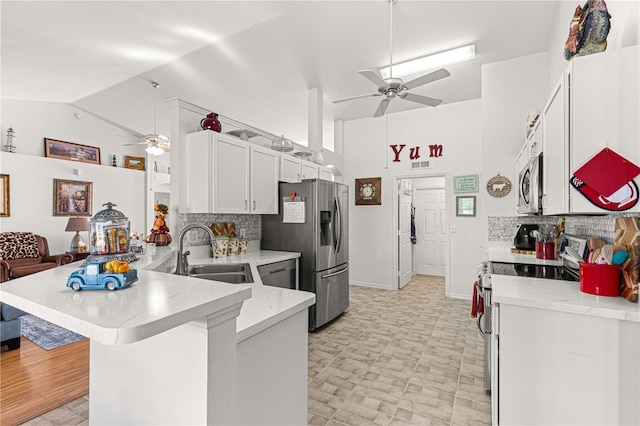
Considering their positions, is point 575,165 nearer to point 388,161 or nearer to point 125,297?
point 125,297

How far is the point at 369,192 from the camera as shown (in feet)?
18.2

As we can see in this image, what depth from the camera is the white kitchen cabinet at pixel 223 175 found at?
2889mm

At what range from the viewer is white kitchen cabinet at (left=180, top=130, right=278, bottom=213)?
9.48ft

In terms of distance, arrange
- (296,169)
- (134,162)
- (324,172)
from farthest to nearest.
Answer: (134,162) → (324,172) → (296,169)

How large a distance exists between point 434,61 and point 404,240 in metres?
3.09

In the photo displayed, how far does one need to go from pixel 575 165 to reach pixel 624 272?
0.51 metres

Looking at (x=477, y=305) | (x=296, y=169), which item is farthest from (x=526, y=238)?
(x=296, y=169)

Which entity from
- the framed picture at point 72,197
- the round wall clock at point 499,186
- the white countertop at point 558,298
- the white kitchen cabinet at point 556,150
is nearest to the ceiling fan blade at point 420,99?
the white kitchen cabinet at point 556,150

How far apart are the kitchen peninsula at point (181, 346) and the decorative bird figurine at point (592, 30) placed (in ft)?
5.77

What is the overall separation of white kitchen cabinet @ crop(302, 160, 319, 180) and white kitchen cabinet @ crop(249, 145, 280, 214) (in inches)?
25.0

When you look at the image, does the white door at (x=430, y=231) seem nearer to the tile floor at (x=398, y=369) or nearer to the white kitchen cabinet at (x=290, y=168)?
the tile floor at (x=398, y=369)

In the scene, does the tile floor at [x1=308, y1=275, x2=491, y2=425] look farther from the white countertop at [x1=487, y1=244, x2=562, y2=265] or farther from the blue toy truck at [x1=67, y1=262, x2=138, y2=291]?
the blue toy truck at [x1=67, y1=262, x2=138, y2=291]

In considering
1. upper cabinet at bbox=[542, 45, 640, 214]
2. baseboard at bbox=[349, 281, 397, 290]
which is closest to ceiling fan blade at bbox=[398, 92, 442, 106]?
upper cabinet at bbox=[542, 45, 640, 214]

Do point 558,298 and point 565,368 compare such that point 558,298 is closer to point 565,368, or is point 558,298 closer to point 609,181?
point 565,368
